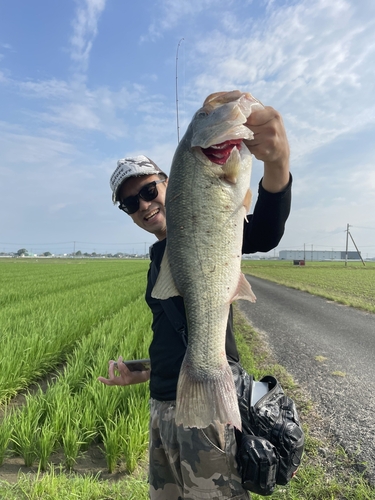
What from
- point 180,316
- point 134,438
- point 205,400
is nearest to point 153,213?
point 180,316

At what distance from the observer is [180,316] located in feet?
5.46

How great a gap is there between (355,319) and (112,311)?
22.4 feet

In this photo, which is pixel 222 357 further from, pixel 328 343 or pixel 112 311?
pixel 112 311

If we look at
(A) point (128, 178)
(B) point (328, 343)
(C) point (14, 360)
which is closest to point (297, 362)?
(B) point (328, 343)

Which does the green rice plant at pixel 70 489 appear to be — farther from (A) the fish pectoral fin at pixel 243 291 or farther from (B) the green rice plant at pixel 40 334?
(A) the fish pectoral fin at pixel 243 291

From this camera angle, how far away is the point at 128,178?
1.93 m

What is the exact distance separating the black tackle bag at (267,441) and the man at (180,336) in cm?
7

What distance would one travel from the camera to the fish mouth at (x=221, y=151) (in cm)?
115

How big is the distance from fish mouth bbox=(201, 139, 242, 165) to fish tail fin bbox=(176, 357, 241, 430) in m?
0.75

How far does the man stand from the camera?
142 centimetres

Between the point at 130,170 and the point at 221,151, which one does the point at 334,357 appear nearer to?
the point at 130,170

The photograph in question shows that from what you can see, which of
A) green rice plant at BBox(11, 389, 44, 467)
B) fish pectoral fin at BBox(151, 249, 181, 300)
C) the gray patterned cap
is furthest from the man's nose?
green rice plant at BBox(11, 389, 44, 467)

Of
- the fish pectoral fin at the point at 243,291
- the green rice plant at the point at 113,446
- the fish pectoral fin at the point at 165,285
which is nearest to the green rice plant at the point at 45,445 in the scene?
the green rice plant at the point at 113,446

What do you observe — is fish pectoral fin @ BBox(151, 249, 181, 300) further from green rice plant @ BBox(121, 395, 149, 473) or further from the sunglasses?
green rice plant @ BBox(121, 395, 149, 473)
